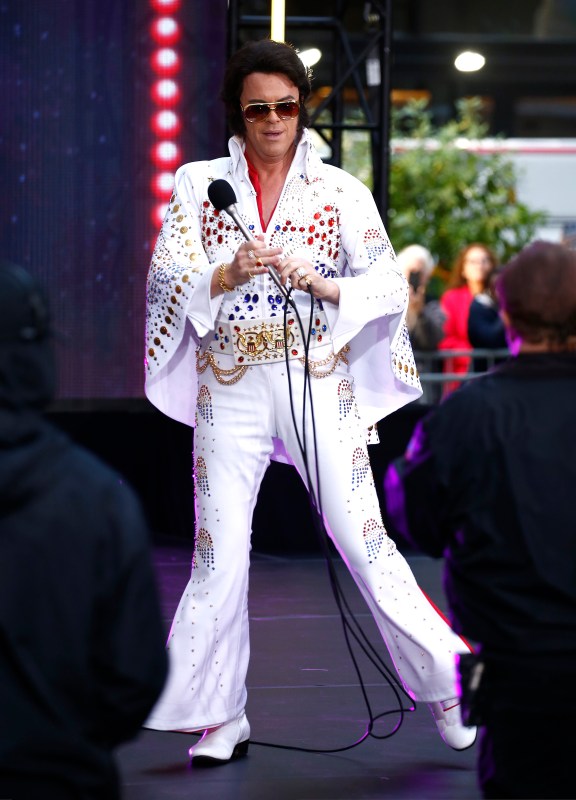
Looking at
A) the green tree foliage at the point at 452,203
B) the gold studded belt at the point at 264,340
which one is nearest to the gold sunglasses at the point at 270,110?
the gold studded belt at the point at 264,340

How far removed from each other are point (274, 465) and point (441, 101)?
14.8m

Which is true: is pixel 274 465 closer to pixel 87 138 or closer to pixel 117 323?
pixel 117 323

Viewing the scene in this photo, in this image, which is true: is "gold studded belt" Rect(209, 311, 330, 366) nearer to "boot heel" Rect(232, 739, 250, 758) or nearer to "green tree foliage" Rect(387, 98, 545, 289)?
"boot heel" Rect(232, 739, 250, 758)

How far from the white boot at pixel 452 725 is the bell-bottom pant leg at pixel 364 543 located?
0.05m

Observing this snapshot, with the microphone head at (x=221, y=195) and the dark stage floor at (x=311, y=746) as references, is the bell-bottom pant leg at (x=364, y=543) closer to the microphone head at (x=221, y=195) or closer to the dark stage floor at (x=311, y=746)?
the dark stage floor at (x=311, y=746)

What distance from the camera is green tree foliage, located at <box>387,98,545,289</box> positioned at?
1350cm

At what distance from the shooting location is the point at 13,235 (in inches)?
278

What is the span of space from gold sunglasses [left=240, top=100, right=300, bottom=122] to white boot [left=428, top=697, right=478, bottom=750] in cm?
161

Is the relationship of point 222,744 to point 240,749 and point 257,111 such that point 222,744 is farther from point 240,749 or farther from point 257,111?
point 257,111

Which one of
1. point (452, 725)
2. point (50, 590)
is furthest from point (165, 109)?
point (50, 590)

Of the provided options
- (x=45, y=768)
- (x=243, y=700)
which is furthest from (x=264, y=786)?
(x=45, y=768)

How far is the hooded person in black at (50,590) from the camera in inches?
72.1

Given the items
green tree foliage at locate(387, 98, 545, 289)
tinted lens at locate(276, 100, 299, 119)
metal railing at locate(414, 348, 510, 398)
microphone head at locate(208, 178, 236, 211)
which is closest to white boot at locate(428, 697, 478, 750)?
microphone head at locate(208, 178, 236, 211)

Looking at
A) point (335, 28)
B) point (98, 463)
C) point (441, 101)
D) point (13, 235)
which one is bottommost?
point (98, 463)
